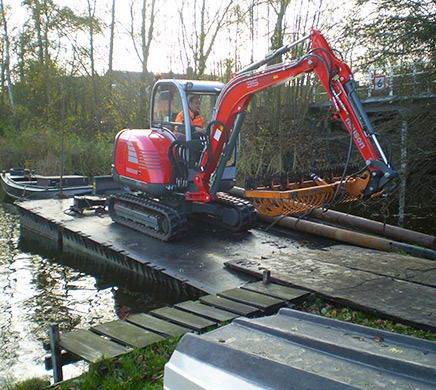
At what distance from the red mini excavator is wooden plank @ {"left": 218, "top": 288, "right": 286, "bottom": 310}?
162 centimetres

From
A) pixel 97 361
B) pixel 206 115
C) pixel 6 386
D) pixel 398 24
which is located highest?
pixel 398 24

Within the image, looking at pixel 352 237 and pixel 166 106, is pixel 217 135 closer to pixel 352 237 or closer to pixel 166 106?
pixel 166 106

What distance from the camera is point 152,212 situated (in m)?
8.38

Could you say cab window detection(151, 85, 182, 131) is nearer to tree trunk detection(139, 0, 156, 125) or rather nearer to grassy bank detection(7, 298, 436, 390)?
grassy bank detection(7, 298, 436, 390)

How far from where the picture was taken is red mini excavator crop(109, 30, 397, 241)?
6191 millimetres

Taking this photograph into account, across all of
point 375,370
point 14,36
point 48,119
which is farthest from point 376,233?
point 14,36

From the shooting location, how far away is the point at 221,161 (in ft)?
25.1

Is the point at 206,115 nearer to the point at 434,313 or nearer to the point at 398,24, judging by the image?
the point at 398,24

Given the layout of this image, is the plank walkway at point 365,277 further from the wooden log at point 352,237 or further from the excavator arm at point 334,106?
the excavator arm at point 334,106

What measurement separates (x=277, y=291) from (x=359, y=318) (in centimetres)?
90

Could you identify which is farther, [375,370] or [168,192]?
[168,192]

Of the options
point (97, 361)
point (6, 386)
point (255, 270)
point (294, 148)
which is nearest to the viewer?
point (97, 361)

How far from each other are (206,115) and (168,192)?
1.41 metres

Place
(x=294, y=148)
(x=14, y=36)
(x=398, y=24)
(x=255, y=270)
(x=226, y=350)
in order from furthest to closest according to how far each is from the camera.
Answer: (x=14, y=36) → (x=294, y=148) → (x=398, y=24) → (x=255, y=270) → (x=226, y=350)
